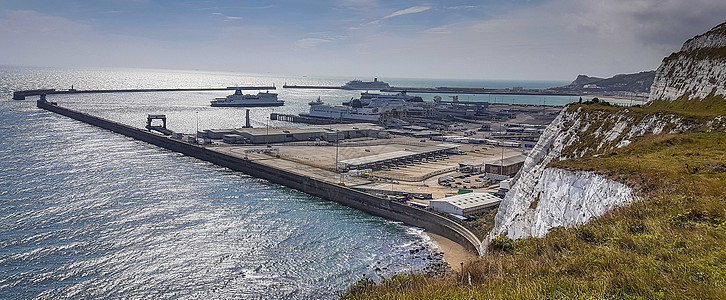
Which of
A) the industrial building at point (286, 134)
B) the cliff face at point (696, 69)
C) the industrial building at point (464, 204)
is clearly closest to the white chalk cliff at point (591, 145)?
the cliff face at point (696, 69)

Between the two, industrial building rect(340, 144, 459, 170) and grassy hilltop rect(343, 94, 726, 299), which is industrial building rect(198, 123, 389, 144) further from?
grassy hilltop rect(343, 94, 726, 299)

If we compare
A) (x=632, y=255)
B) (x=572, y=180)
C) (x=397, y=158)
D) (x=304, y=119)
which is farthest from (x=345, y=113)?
(x=632, y=255)

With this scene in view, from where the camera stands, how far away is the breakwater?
30.1 meters

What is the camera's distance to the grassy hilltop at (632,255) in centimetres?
772

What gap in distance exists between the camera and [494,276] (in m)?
9.33

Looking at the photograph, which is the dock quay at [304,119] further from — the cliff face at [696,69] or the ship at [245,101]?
the cliff face at [696,69]

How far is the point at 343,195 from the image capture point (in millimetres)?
37562

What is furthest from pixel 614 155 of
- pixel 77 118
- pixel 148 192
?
pixel 77 118

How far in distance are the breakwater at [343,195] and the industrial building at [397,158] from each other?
641 cm

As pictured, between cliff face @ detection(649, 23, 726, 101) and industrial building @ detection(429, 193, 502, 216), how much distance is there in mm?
12960

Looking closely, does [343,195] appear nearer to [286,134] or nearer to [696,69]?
[696,69]

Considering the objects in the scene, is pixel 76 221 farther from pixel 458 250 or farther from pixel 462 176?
pixel 462 176

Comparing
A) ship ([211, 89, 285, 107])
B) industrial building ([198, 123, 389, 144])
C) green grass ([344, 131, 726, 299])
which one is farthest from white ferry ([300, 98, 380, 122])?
green grass ([344, 131, 726, 299])

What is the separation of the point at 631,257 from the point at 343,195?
1158 inches
